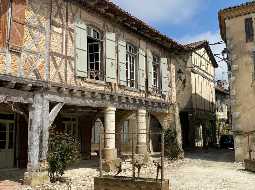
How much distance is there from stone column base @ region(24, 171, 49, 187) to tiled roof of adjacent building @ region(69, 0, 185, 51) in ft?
19.3

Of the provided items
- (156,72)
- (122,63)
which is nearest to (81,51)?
(122,63)

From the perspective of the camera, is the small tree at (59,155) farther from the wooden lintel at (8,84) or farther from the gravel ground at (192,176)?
the wooden lintel at (8,84)

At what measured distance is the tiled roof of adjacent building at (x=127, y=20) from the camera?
11.9 meters

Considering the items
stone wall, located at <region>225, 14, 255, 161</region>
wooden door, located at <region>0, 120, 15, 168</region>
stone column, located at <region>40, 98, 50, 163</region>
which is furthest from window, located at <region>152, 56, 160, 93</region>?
stone column, located at <region>40, 98, 50, 163</region>

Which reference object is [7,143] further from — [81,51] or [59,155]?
[81,51]

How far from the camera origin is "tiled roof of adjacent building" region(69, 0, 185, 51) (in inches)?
469

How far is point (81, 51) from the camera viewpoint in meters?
11.3

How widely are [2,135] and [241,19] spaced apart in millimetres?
11953

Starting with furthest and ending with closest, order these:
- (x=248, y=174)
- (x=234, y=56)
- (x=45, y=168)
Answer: (x=234, y=56)
(x=248, y=174)
(x=45, y=168)

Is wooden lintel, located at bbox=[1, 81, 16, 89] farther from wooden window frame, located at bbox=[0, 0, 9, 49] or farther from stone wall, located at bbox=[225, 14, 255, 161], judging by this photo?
stone wall, located at bbox=[225, 14, 255, 161]

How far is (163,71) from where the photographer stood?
1684 centimetres

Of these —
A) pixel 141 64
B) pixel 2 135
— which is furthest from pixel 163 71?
pixel 2 135

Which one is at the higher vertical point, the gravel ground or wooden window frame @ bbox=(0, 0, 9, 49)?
wooden window frame @ bbox=(0, 0, 9, 49)

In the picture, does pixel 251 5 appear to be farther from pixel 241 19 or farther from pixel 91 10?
pixel 91 10
